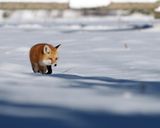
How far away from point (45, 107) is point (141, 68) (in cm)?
237

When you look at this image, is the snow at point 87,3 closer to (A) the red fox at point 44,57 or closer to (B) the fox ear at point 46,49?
(A) the red fox at point 44,57

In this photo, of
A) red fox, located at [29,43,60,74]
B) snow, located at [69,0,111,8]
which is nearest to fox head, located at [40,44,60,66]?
red fox, located at [29,43,60,74]

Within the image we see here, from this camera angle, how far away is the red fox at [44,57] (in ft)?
11.6

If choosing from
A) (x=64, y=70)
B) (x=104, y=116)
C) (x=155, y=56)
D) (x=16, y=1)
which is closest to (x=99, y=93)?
(x=104, y=116)

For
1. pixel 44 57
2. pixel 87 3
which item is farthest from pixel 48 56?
pixel 87 3

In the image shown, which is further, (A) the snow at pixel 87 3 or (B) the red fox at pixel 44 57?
(A) the snow at pixel 87 3

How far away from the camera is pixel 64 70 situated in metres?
4.29

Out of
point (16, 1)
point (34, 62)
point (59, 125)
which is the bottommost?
point (59, 125)

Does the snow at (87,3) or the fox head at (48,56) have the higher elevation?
the snow at (87,3)

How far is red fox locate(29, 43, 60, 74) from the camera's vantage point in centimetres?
354

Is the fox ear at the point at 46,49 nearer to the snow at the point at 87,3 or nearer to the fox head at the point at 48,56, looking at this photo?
the fox head at the point at 48,56

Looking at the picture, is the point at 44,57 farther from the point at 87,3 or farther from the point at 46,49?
the point at 87,3

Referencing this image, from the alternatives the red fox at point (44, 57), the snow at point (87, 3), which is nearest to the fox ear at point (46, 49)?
the red fox at point (44, 57)

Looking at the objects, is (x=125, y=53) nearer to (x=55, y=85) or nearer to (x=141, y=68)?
(x=141, y=68)
